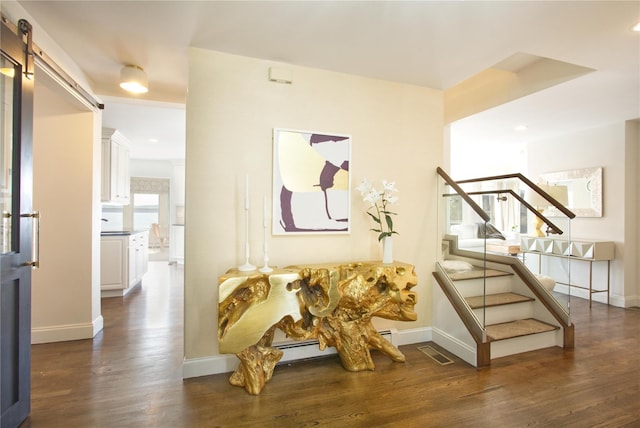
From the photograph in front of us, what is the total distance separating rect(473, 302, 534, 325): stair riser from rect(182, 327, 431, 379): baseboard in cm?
63

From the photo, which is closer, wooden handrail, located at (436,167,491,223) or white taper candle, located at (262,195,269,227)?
white taper candle, located at (262,195,269,227)

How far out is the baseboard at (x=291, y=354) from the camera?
247 cm

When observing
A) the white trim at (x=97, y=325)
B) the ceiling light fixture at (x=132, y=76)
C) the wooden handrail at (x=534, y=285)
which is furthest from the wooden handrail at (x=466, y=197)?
the white trim at (x=97, y=325)

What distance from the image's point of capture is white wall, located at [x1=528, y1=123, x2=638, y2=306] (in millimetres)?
4434

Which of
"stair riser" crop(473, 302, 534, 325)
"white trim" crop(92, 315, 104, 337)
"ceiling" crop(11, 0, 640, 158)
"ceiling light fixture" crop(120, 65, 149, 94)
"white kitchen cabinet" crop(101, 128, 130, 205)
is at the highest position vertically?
"ceiling" crop(11, 0, 640, 158)

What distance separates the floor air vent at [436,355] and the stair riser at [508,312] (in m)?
0.67

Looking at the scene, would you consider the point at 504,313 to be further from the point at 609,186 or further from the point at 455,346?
the point at 609,186

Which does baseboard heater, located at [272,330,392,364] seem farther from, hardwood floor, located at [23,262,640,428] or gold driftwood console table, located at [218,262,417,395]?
gold driftwood console table, located at [218,262,417,395]

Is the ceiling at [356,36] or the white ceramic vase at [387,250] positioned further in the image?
the white ceramic vase at [387,250]

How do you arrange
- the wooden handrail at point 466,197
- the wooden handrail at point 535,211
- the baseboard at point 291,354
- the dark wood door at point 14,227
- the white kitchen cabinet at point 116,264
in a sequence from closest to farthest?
the dark wood door at point 14,227 → the baseboard at point 291,354 → the wooden handrail at point 466,197 → the wooden handrail at point 535,211 → the white kitchen cabinet at point 116,264

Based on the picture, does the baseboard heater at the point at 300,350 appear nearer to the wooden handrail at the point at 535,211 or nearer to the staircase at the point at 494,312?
the staircase at the point at 494,312

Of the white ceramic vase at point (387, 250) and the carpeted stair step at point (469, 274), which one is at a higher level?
the white ceramic vase at point (387, 250)

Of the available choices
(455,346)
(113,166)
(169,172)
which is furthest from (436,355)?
(169,172)

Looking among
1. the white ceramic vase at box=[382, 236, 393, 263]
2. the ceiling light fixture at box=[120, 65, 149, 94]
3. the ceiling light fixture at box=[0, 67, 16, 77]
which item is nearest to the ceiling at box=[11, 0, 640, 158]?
the ceiling light fixture at box=[120, 65, 149, 94]
